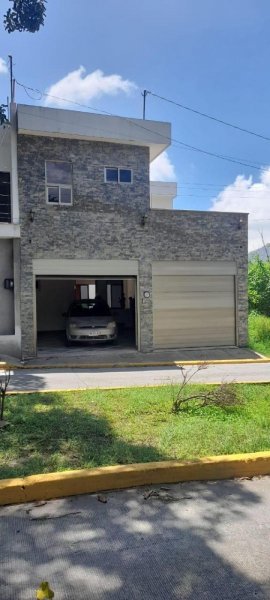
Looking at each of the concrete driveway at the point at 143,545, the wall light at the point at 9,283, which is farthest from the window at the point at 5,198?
the concrete driveway at the point at 143,545

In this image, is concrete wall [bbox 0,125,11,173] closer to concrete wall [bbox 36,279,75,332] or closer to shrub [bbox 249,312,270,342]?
concrete wall [bbox 36,279,75,332]

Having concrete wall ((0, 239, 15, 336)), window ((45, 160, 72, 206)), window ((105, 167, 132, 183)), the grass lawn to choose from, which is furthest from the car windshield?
the grass lawn

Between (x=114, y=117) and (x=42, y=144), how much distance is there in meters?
2.37

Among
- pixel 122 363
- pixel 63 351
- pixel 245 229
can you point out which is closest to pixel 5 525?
pixel 122 363

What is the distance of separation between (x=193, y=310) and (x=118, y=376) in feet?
18.4

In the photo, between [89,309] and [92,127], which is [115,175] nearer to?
[92,127]

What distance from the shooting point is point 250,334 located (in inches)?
722

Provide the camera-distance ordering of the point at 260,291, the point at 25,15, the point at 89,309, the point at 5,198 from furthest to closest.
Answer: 1. the point at 260,291
2. the point at 89,309
3. the point at 5,198
4. the point at 25,15

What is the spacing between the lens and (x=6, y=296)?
578 inches

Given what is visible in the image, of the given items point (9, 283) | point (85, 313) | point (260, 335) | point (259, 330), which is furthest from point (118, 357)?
point (259, 330)

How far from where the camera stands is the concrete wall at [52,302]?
70.6 ft

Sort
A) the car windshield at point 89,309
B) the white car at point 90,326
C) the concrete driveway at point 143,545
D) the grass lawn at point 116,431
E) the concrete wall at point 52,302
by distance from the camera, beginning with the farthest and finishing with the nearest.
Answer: the concrete wall at point 52,302, the car windshield at point 89,309, the white car at point 90,326, the grass lawn at point 116,431, the concrete driveway at point 143,545

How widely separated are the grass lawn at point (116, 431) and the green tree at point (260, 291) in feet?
50.6

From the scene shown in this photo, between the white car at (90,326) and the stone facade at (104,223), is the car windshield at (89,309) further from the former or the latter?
the stone facade at (104,223)
